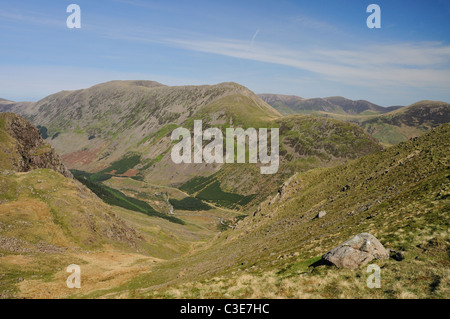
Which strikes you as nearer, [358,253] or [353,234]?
[358,253]

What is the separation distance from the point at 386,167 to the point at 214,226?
15326 cm

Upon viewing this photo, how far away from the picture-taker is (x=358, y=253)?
25453 millimetres

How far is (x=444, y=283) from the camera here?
740 inches

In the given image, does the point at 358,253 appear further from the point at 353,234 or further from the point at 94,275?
the point at 94,275

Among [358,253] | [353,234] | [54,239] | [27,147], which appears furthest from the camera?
[27,147]

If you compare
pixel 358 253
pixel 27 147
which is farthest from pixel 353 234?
pixel 27 147

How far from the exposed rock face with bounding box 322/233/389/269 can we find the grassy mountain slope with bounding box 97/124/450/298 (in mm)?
1052

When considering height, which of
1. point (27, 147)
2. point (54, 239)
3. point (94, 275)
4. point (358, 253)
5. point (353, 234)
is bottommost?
point (94, 275)

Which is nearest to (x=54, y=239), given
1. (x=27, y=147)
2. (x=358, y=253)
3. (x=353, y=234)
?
(x=353, y=234)

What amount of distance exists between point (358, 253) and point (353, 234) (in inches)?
342

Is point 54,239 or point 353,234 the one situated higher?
point 353,234

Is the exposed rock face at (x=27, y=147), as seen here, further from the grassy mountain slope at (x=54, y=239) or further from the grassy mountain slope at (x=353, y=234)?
the grassy mountain slope at (x=353, y=234)

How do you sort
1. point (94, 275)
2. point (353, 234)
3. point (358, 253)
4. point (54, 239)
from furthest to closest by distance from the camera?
point (54, 239)
point (94, 275)
point (353, 234)
point (358, 253)
